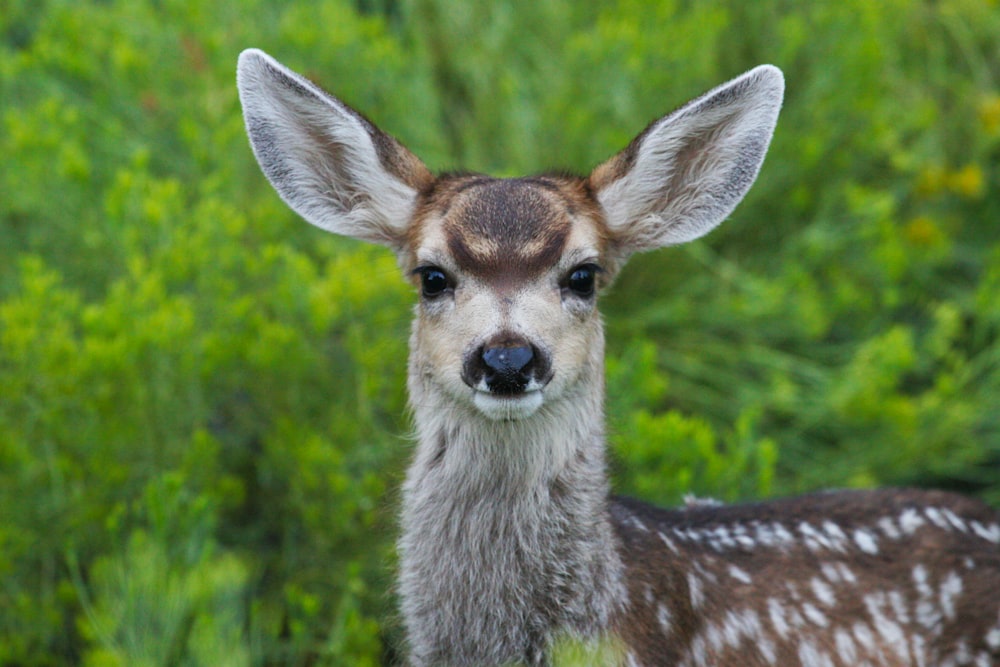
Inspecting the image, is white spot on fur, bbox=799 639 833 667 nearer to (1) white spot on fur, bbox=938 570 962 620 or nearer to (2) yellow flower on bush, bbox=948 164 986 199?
(1) white spot on fur, bbox=938 570 962 620

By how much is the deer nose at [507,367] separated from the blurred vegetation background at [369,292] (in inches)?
34.1

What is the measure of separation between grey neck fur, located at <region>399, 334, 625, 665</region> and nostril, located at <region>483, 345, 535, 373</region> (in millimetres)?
369

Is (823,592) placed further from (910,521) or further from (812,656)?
(910,521)

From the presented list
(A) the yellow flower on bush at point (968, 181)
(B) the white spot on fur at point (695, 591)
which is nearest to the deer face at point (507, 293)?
(B) the white spot on fur at point (695, 591)

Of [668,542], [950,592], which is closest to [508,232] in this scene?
[668,542]

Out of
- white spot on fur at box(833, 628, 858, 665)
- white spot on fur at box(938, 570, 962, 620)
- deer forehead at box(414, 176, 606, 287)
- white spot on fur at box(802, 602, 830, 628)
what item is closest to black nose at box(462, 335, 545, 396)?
deer forehead at box(414, 176, 606, 287)

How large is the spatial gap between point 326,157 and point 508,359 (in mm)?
1181

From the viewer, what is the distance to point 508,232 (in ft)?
12.6

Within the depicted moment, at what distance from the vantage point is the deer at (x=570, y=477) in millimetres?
3711

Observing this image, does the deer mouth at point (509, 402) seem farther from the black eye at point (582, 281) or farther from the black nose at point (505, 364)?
the black eye at point (582, 281)

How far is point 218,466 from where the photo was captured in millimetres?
5492

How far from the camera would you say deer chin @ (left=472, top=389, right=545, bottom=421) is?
352 cm

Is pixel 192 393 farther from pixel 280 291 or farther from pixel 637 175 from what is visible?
pixel 637 175

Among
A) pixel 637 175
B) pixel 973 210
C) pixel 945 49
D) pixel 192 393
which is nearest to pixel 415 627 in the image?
pixel 637 175
